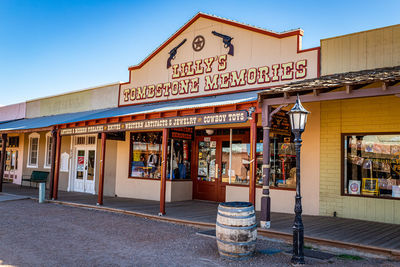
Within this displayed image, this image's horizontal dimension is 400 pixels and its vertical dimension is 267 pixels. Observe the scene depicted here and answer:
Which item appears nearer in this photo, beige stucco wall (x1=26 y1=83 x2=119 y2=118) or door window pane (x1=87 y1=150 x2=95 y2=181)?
beige stucco wall (x1=26 y1=83 x2=119 y2=118)

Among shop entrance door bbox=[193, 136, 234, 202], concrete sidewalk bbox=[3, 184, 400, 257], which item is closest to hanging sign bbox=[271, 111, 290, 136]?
concrete sidewalk bbox=[3, 184, 400, 257]

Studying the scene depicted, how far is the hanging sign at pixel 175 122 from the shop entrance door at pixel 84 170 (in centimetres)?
294

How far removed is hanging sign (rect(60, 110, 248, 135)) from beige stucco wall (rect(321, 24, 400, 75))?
310 centimetres

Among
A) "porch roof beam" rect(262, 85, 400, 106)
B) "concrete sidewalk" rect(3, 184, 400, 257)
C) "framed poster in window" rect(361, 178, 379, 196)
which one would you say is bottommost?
"concrete sidewalk" rect(3, 184, 400, 257)

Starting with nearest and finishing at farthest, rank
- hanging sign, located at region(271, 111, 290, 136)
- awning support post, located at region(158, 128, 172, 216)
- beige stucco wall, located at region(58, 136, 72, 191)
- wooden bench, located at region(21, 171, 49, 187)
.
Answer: hanging sign, located at region(271, 111, 290, 136)
awning support post, located at region(158, 128, 172, 216)
beige stucco wall, located at region(58, 136, 72, 191)
wooden bench, located at region(21, 171, 49, 187)

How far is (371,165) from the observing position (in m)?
9.29

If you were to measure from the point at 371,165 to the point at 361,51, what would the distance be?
2.98m

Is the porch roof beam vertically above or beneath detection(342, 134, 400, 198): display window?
above

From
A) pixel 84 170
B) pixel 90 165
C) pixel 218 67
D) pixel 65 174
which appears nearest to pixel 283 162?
pixel 218 67

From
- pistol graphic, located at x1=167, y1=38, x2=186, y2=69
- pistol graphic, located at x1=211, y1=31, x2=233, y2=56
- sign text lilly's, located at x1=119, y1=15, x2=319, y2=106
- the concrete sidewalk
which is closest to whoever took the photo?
the concrete sidewalk

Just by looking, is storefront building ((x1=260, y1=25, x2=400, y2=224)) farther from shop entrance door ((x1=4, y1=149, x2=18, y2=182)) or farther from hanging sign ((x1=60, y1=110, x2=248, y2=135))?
shop entrance door ((x1=4, y1=149, x2=18, y2=182))

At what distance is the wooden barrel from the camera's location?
603cm

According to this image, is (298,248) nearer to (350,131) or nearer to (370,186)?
(370,186)

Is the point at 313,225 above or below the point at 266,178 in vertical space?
below
